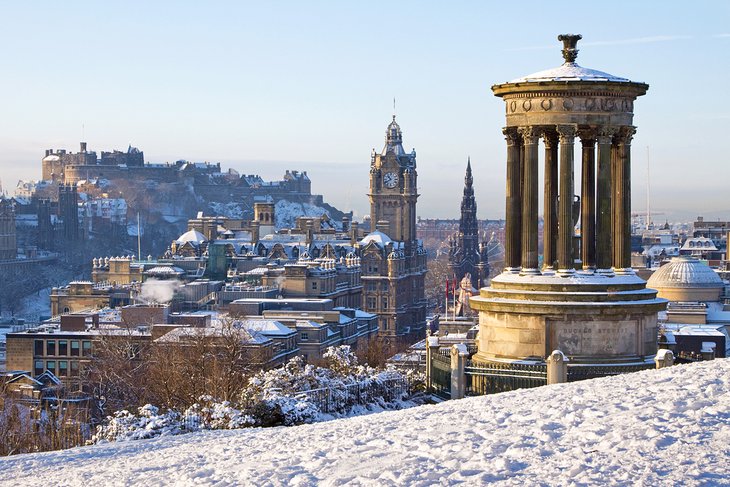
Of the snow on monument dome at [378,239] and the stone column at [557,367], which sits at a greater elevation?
the stone column at [557,367]

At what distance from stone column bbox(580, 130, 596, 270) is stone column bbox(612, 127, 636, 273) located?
365 mm

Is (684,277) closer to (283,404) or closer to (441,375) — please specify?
(441,375)

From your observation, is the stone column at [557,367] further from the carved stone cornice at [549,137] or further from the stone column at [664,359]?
the carved stone cornice at [549,137]

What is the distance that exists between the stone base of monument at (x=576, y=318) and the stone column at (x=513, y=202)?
52cm

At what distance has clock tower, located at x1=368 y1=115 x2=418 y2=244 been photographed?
171 m

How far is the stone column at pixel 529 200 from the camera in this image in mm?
25844

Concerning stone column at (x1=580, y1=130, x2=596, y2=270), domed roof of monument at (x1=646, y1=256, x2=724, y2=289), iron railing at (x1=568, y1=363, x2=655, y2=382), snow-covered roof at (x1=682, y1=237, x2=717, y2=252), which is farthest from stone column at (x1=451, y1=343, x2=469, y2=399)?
snow-covered roof at (x1=682, y1=237, x2=717, y2=252)

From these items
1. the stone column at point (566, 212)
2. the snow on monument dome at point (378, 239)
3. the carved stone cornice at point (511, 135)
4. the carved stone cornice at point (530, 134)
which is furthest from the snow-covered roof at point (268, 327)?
the carved stone cornice at point (530, 134)

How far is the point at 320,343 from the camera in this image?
326 feet

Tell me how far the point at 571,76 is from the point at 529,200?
2.12 meters

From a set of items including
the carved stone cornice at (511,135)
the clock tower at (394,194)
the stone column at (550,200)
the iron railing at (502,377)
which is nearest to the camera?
the iron railing at (502,377)

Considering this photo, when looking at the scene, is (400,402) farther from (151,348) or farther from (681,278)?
(681,278)

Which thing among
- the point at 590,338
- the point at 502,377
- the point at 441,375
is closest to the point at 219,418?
the point at 441,375

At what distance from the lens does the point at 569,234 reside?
86.1 ft
